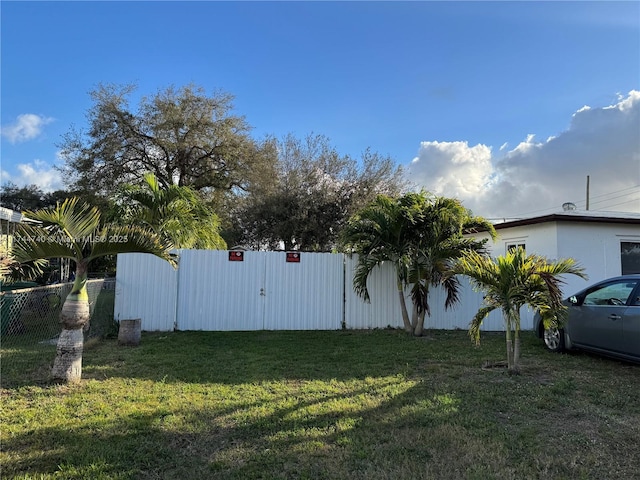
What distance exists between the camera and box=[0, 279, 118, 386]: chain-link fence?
6.13m

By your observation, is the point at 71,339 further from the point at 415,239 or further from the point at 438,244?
the point at 438,244

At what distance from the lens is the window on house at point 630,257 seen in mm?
11867

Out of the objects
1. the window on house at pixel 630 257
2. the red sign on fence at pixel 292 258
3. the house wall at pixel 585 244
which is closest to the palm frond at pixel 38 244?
the red sign on fence at pixel 292 258

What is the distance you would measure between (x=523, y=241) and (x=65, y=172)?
19.6m

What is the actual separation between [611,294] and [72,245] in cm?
805

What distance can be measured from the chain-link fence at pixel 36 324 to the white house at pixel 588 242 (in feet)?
35.6

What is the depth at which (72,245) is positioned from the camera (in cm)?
543

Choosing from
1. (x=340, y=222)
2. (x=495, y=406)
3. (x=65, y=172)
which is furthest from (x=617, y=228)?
(x=65, y=172)

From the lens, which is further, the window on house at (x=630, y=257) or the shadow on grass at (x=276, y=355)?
the window on house at (x=630, y=257)

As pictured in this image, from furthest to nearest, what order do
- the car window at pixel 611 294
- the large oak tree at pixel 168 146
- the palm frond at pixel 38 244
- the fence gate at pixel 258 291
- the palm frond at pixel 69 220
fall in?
1. the large oak tree at pixel 168 146
2. the fence gate at pixel 258 291
3. the car window at pixel 611 294
4. the palm frond at pixel 69 220
5. the palm frond at pixel 38 244

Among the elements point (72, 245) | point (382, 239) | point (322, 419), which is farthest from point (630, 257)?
point (72, 245)

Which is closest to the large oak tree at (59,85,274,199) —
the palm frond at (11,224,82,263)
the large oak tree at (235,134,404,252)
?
the large oak tree at (235,134,404,252)

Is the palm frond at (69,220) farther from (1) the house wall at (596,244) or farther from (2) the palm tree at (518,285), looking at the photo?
(1) the house wall at (596,244)

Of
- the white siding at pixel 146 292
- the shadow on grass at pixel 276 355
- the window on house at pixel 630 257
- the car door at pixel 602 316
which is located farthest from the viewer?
the window on house at pixel 630 257
